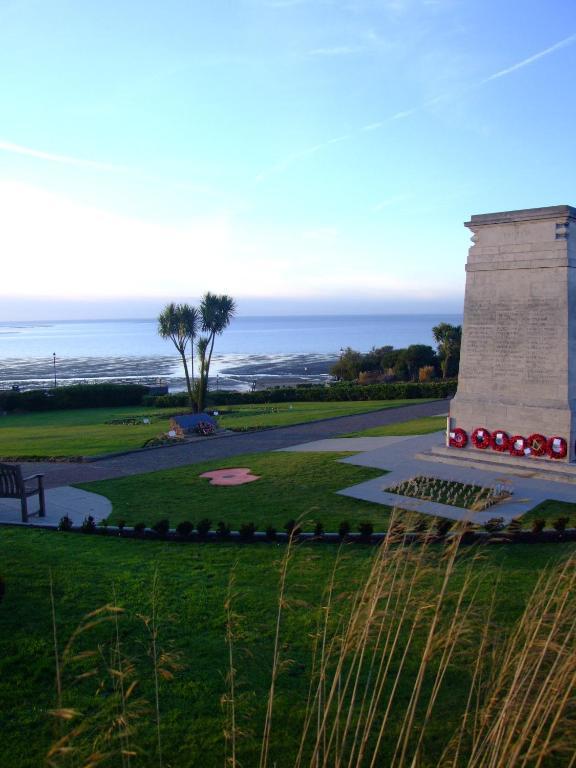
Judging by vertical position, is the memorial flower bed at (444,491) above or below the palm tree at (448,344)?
below

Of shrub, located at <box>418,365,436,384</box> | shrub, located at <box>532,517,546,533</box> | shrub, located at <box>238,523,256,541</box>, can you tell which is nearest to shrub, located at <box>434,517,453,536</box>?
shrub, located at <box>532,517,546,533</box>

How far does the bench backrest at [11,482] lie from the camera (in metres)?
12.3

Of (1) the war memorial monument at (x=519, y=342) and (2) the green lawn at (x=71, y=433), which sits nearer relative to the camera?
(1) the war memorial monument at (x=519, y=342)

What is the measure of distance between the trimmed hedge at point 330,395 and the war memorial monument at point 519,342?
2379 cm

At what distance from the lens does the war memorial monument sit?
15.4m

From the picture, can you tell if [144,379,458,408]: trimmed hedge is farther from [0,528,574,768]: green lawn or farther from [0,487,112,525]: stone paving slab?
[0,528,574,768]: green lawn

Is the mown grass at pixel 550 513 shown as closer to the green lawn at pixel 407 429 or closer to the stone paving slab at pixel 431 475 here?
the stone paving slab at pixel 431 475

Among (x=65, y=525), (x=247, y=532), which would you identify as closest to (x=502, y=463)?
(x=247, y=532)

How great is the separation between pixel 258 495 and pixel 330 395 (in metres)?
28.9

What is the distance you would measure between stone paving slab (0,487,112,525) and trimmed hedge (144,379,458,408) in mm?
28174

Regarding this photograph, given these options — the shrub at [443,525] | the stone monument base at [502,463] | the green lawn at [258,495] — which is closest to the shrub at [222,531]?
the green lawn at [258,495]

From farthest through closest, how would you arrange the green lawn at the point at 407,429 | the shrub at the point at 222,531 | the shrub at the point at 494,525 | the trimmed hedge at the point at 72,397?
1. the trimmed hedge at the point at 72,397
2. the green lawn at the point at 407,429
3. the shrub at the point at 222,531
4. the shrub at the point at 494,525

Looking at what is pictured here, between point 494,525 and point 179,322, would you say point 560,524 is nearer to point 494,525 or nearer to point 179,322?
point 494,525

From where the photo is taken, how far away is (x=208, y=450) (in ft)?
72.1
